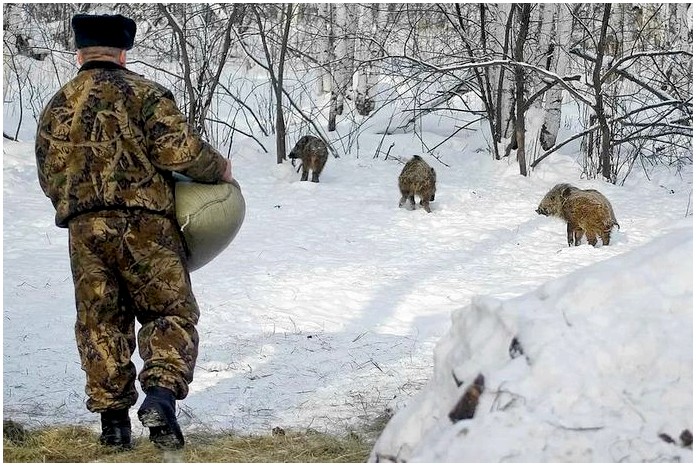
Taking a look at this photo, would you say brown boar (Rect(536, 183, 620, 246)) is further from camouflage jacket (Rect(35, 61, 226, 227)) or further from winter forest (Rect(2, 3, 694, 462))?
camouflage jacket (Rect(35, 61, 226, 227))

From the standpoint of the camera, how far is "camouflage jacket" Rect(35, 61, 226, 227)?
390 cm

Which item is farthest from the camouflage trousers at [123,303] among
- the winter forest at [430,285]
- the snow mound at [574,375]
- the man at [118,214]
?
the snow mound at [574,375]

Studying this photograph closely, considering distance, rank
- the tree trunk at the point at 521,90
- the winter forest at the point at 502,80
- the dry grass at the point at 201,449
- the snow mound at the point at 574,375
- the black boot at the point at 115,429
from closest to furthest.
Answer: the snow mound at the point at 574,375 → the dry grass at the point at 201,449 → the black boot at the point at 115,429 → the winter forest at the point at 502,80 → the tree trunk at the point at 521,90

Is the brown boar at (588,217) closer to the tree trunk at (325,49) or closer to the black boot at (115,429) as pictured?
the tree trunk at (325,49)

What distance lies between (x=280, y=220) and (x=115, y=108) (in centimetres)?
709

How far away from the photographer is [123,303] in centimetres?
404

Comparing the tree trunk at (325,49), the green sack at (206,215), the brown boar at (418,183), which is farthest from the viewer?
the tree trunk at (325,49)

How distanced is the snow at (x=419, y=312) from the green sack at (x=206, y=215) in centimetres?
96

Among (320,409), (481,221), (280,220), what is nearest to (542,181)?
(481,221)

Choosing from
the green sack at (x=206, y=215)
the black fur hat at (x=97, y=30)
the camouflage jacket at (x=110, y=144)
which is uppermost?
the black fur hat at (x=97, y=30)

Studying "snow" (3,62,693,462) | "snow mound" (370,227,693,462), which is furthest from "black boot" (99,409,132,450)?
"snow mound" (370,227,693,462)

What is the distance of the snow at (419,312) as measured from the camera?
255 centimetres

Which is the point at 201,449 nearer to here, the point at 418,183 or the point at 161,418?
the point at 161,418

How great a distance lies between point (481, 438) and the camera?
8.28 feet
